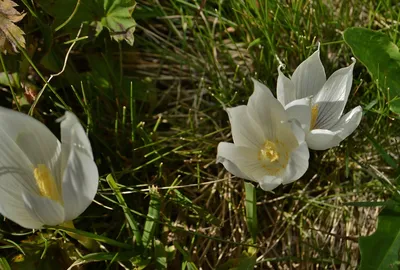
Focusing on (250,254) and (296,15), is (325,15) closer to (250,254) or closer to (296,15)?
(296,15)

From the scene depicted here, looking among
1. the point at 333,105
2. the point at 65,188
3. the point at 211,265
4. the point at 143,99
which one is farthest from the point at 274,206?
the point at 65,188

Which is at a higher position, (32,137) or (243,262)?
(32,137)

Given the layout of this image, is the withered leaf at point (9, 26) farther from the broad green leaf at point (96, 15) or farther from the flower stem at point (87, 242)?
the flower stem at point (87, 242)

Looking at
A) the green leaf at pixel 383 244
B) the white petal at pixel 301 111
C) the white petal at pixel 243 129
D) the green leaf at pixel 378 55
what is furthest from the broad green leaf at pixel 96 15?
the green leaf at pixel 383 244

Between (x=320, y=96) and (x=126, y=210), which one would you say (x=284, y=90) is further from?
(x=126, y=210)

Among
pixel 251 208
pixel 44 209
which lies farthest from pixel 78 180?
pixel 251 208

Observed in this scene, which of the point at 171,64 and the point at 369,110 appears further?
the point at 171,64
